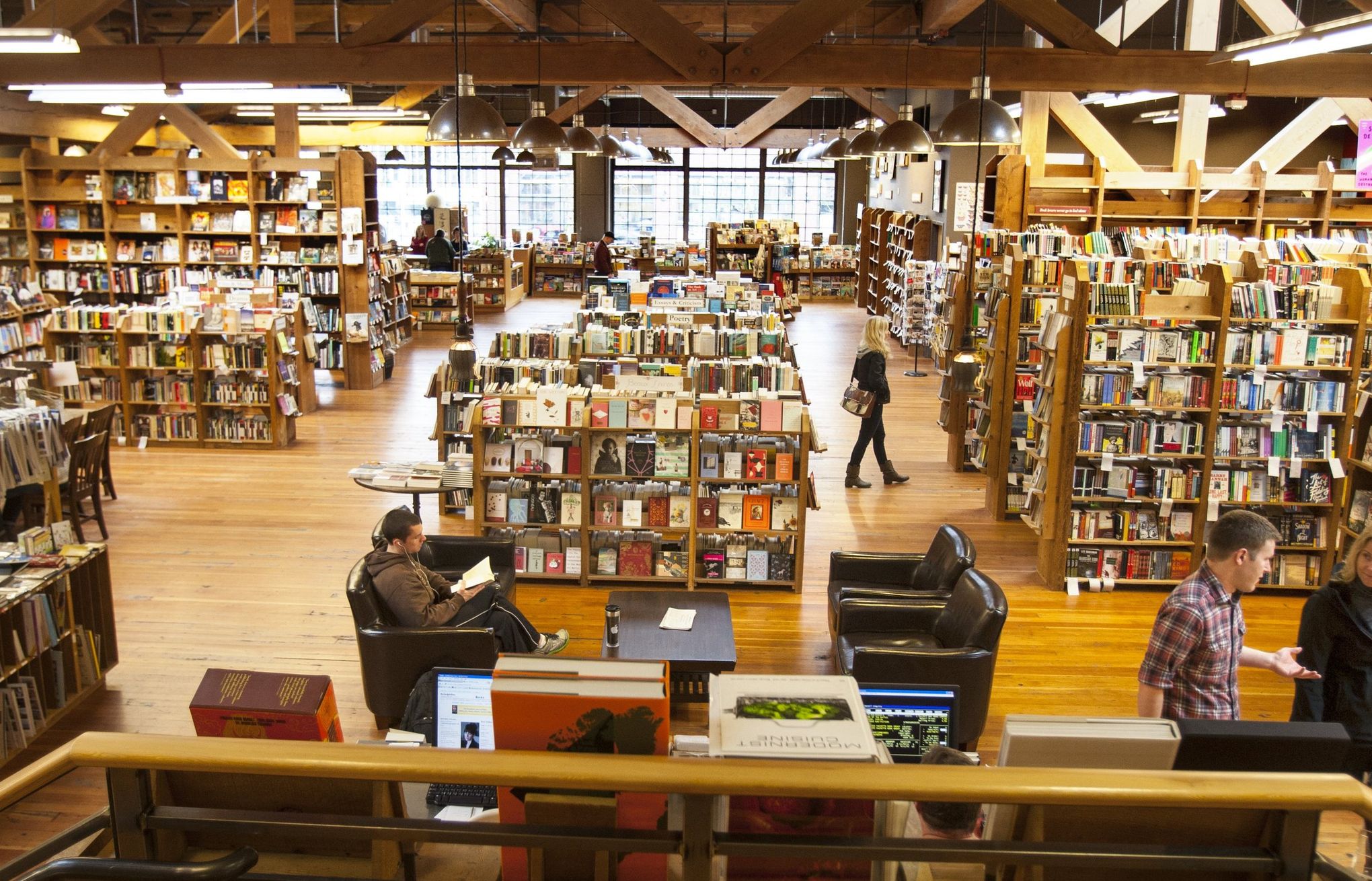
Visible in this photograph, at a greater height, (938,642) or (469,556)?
(469,556)

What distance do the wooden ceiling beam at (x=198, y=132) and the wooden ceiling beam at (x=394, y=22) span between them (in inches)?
168

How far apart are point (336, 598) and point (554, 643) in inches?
80.1

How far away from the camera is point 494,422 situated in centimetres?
737

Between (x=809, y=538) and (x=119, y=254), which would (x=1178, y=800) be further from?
(x=119, y=254)

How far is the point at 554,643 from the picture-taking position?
5996mm

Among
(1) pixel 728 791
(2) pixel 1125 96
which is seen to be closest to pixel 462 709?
(1) pixel 728 791

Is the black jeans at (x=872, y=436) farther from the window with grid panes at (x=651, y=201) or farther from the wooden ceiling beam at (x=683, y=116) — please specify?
the window with grid panes at (x=651, y=201)

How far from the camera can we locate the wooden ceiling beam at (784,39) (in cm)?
916

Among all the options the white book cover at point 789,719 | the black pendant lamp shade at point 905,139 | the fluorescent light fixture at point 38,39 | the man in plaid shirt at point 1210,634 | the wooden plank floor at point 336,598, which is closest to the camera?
the white book cover at point 789,719

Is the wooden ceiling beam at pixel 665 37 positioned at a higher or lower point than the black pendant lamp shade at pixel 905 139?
higher

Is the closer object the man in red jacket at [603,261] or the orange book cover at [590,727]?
the orange book cover at [590,727]

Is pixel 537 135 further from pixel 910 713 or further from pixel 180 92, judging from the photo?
pixel 910 713

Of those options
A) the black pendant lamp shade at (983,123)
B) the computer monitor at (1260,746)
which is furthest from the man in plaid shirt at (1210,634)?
the black pendant lamp shade at (983,123)

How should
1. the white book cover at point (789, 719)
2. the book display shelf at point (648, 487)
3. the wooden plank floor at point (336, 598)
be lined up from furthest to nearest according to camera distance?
1. the book display shelf at point (648, 487)
2. the wooden plank floor at point (336, 598)
3. the white book cover at point (789, 719)
